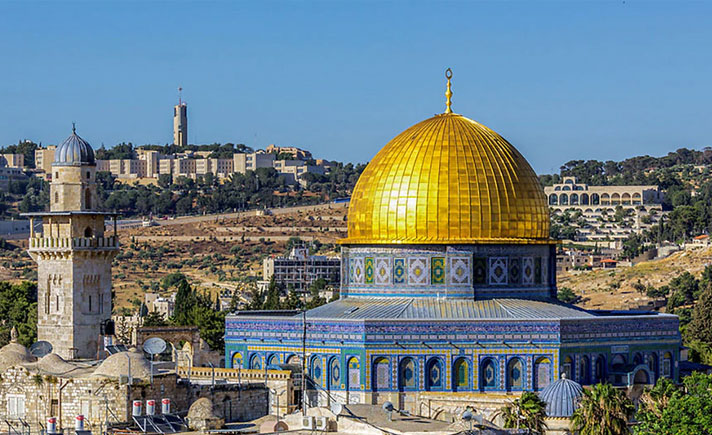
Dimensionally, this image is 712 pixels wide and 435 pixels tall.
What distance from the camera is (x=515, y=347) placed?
43.4 m

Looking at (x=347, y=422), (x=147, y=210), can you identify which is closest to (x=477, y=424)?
(x=347, y=422)

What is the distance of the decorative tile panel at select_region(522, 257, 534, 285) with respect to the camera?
4644 cm

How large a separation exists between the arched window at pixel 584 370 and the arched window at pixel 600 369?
0.21 meters

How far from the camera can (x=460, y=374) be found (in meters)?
43.5

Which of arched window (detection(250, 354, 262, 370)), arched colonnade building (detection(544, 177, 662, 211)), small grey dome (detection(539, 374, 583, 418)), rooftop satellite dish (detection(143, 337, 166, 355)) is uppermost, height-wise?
arched colonnade building (detection(544, 177, 662, 211))

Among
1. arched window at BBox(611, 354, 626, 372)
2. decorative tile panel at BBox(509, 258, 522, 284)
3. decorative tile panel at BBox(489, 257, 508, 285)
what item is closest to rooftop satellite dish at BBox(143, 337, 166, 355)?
decorative tile panel at BBox(489, 257, 508, 285)

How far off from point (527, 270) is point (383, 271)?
13.1 feet

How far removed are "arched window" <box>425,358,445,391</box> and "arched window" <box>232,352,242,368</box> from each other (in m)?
5.75

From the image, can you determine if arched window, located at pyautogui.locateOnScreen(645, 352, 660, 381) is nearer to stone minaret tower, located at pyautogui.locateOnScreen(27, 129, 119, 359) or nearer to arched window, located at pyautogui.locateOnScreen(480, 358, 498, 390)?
arched window, located at pyautogui.locateOnScreen(480, 358, 498, 390)

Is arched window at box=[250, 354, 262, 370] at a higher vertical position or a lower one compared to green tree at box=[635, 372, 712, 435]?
higher

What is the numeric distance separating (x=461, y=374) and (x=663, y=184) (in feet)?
464

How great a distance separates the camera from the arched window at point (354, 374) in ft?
142

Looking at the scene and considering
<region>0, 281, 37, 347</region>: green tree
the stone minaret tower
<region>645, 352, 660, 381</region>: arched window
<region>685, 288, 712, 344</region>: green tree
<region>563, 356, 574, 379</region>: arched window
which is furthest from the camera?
<region>685, 288, 712, 344</region>: green tree

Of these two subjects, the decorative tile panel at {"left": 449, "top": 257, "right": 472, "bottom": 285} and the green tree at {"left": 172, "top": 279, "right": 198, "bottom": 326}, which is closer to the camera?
the decorative tile panel at {"left": 449, "top": 257, "right": 472, "bottom": 285}
